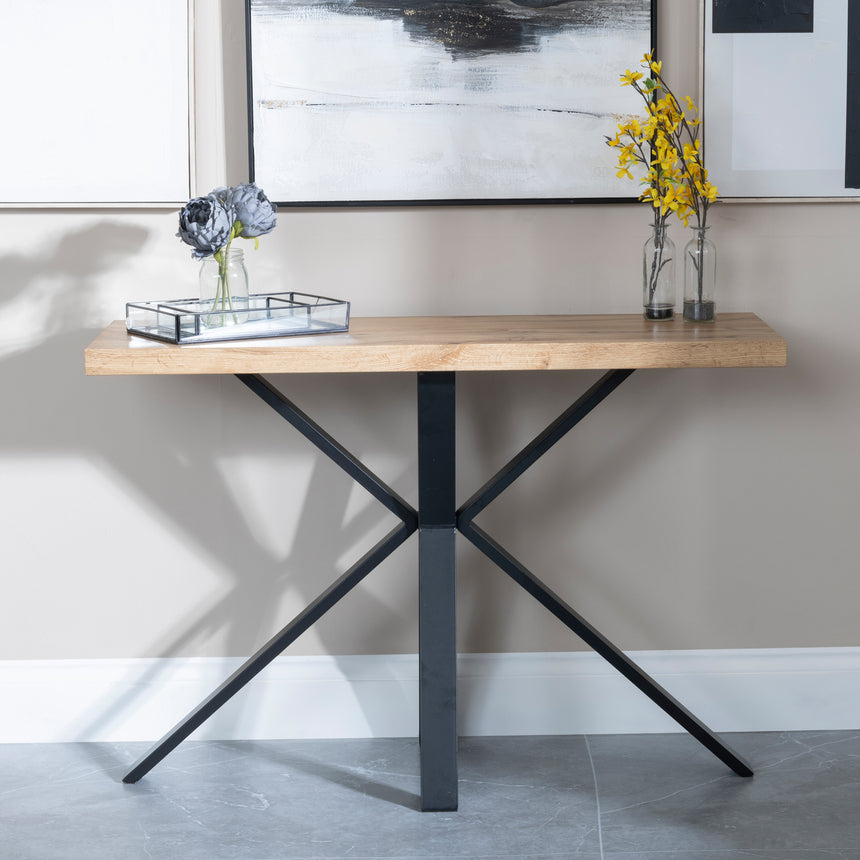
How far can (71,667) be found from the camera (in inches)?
88.4

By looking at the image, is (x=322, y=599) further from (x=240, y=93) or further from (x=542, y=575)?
(x=240, y=93)

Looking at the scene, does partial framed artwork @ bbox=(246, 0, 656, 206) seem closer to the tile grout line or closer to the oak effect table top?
the oak effect table top

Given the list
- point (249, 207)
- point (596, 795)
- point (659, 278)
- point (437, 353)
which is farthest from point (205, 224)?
point (596, 795)

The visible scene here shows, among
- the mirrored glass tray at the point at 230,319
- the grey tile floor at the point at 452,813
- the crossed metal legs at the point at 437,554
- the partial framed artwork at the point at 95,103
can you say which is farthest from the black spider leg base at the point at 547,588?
the partial framed artwork at the point at 95,103

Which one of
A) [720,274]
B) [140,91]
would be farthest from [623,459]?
[140,91]

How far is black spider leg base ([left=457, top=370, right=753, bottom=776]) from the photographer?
1904 mm

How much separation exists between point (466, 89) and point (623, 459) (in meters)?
0.79

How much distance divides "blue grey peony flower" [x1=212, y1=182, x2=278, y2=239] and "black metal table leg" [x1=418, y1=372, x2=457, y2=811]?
1.24 ft

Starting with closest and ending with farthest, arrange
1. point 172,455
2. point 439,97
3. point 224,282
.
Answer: point 224,282 → point 439,97 → point 172,455

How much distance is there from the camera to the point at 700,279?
1.94 metres

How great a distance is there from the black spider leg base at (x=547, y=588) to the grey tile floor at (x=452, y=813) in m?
0.11

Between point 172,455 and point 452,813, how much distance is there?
0.88 metres

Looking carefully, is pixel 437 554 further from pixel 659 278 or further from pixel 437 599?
pixel 659 278

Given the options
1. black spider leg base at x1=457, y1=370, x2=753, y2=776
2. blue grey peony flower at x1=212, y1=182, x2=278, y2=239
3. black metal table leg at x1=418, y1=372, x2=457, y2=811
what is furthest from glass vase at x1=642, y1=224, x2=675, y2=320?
blue grey peony flower at x1=212, y1=182, x2=278, y2=239
